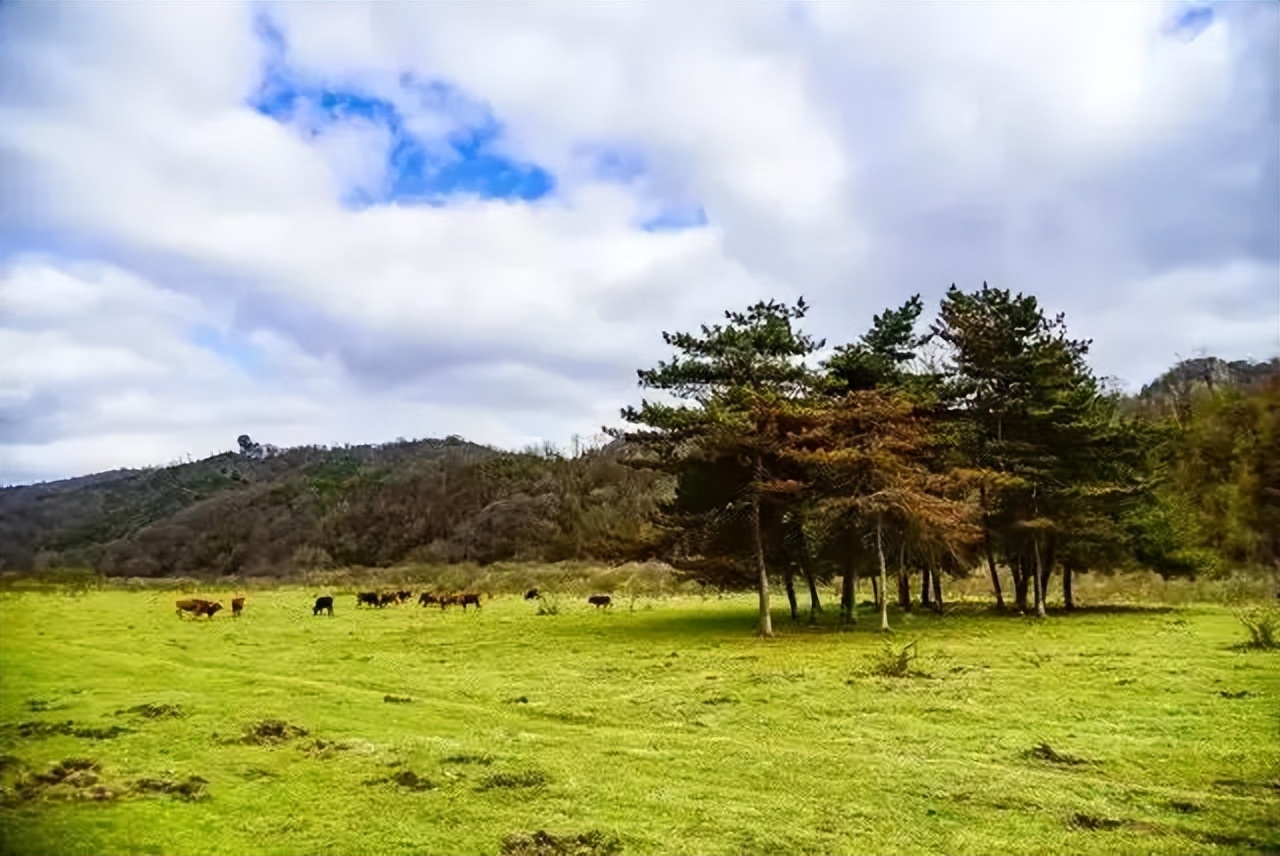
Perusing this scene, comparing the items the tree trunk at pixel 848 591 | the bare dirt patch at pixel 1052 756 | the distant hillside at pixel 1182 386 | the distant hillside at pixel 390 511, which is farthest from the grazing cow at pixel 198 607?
the distant hillside at pixel 1182 386

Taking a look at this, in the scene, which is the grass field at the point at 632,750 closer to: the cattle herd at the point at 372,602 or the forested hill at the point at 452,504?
the forested hill at the point at 452,504

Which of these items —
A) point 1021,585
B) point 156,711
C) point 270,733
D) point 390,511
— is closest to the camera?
point 270,733

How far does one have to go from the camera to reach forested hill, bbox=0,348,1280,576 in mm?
11711

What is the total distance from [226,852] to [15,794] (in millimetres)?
1436

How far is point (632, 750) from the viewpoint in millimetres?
10984

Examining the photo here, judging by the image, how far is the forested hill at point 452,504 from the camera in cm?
1171

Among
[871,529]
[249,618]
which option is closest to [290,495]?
[249,618]

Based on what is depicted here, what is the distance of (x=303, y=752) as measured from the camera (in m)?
10.6

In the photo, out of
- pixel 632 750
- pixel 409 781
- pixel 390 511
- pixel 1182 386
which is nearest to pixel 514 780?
pixel 409 781

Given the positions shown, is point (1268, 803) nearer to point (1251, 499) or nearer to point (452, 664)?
point (1251, 499)

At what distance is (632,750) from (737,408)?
14952 mm

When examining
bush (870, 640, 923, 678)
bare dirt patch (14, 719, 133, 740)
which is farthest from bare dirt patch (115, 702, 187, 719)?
bush (870, 640, 923, 678)

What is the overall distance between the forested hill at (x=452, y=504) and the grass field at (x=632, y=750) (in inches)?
52.2

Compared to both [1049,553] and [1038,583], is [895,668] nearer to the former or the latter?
[1038,583]
